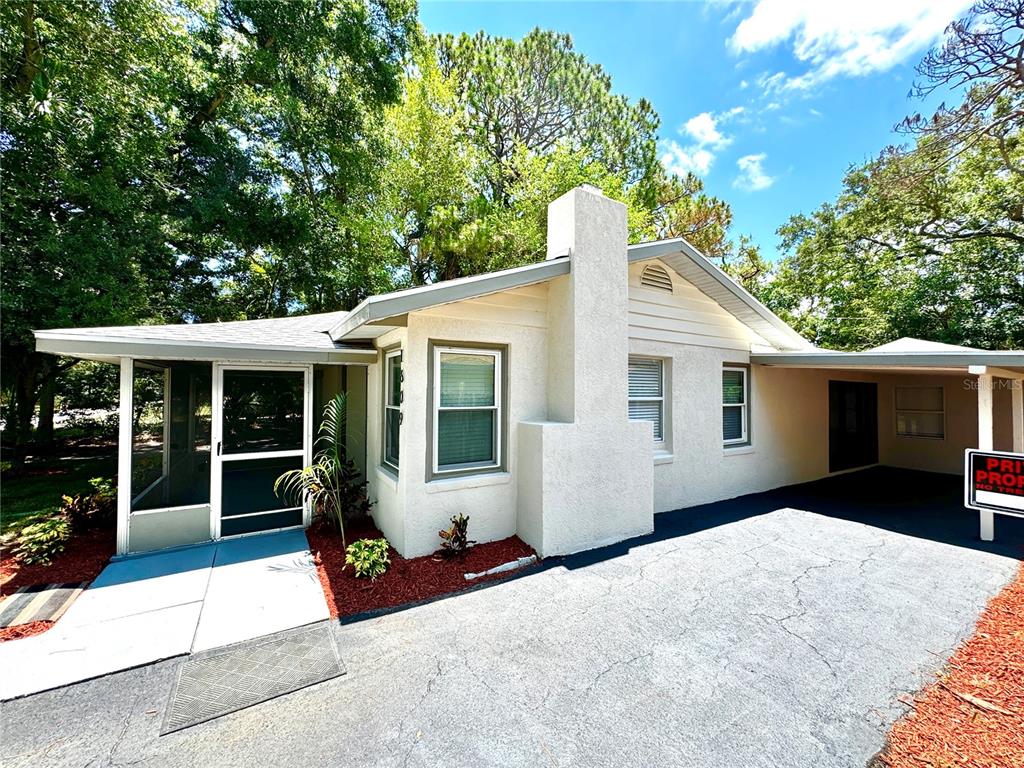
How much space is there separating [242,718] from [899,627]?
5.17 m

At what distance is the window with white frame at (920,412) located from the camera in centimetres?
1061

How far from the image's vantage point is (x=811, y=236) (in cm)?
1711

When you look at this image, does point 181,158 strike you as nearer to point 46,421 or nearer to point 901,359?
point 46,421

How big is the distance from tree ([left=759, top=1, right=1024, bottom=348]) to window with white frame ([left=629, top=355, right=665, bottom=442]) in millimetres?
11800

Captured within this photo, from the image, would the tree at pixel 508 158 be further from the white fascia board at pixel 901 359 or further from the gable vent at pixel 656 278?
the white fascia board at pixel 901 359

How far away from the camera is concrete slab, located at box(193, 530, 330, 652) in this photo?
365 cm

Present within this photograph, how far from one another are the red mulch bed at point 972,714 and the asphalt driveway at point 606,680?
11 cm

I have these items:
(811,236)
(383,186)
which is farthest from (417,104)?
(811,236)

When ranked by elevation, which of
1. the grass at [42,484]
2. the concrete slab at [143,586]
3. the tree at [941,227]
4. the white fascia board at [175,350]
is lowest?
the grass at [42,484]

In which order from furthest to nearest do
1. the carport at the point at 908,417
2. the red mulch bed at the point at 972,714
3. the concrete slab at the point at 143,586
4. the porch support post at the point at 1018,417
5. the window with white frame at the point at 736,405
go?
1. the carport at the point at 908,417
2. the window with white frame at the point at 736,405
3. the porch support post at the point at 1018,417
4. the concrete slab at the point at 143,586
5. the red mulch bed at the point at 972,714

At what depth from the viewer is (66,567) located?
4.73 metres

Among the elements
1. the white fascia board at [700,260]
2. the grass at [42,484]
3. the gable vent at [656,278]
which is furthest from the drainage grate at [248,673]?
the gable vent at [656,278]

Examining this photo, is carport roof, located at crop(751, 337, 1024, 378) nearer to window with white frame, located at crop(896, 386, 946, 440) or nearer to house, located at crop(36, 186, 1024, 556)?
house, located at crop(36, 186, 1024, 556)

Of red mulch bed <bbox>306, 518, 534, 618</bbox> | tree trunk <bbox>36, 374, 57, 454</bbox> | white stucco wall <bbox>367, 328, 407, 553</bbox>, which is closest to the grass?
tree trunk <bbox>36, 374, 57, 454</bbox>
